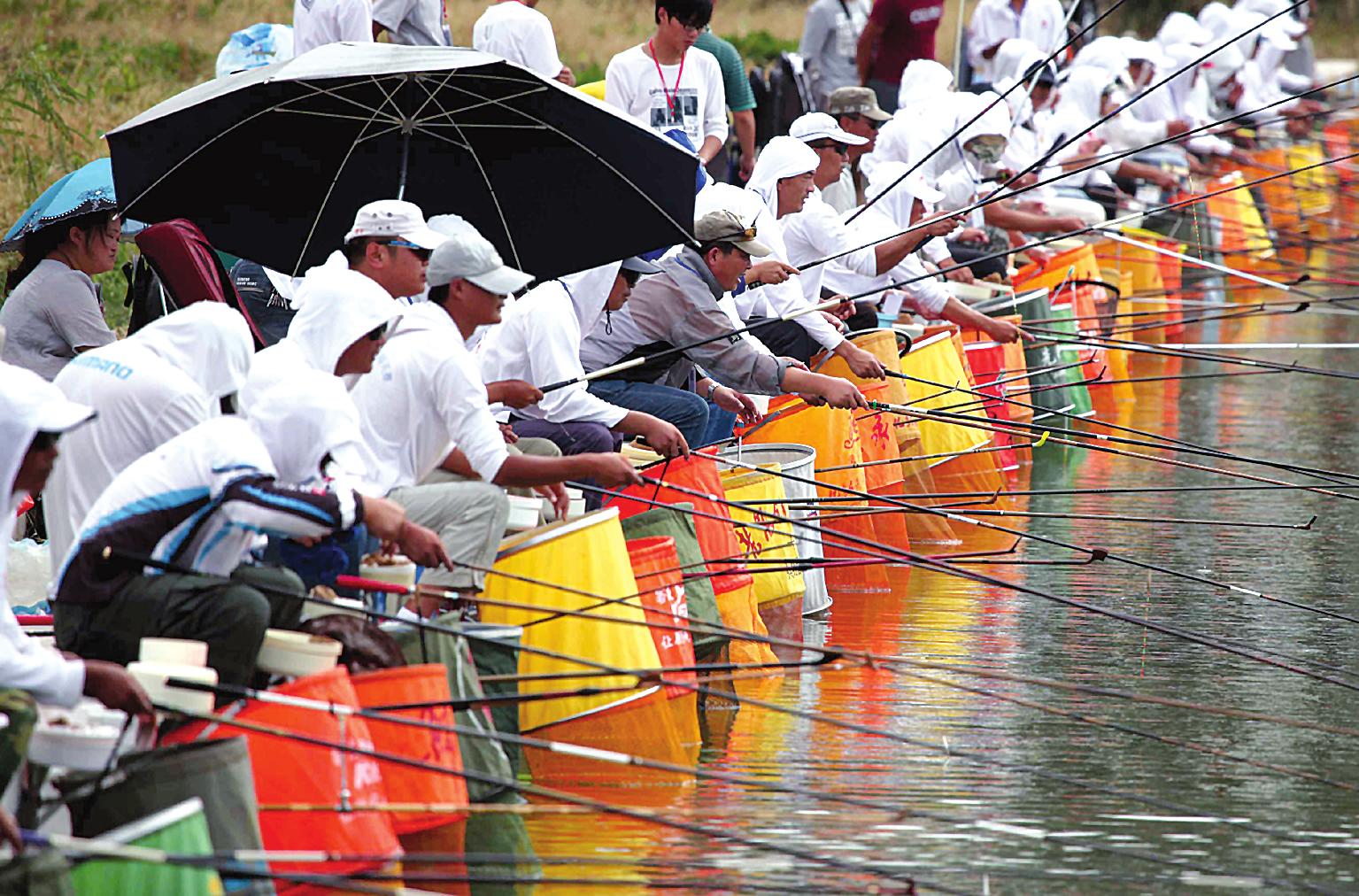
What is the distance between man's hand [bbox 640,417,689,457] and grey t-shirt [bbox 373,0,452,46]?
12.3 feet

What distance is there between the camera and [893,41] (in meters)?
16.4

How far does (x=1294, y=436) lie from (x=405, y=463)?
849 centimetres

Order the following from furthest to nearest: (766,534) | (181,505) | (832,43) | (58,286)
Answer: (832,43) < (766,534) < (58,286) < (181,505)

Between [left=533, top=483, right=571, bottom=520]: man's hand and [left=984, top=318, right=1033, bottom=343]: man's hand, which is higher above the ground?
[left=984, top=318, right=1033, bottom=343]: man's hand

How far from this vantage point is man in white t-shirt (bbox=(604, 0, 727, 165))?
37.8 feet

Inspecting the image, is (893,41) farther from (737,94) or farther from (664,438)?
(664,438)

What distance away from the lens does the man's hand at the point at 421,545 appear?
584 centimetres

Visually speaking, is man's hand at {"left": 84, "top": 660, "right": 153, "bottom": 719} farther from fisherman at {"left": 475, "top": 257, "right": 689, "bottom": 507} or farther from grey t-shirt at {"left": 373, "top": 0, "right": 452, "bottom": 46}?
grey t-shirt at {"left": 373, "top": 0, "right": 452, "bottom": 46}

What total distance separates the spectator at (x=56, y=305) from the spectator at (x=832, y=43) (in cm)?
934

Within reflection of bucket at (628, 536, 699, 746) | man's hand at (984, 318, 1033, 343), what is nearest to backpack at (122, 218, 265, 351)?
reflection of bucket at (628, 536, 699, 746)

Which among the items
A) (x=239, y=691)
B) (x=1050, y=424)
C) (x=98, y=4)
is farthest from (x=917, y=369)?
(x=98, y=4)

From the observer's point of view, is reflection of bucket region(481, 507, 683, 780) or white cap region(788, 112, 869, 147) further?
white cap region(788, 112, 869, 147)

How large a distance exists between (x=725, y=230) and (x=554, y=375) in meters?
1.27

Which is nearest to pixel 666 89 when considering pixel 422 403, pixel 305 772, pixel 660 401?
pixel 660 401
